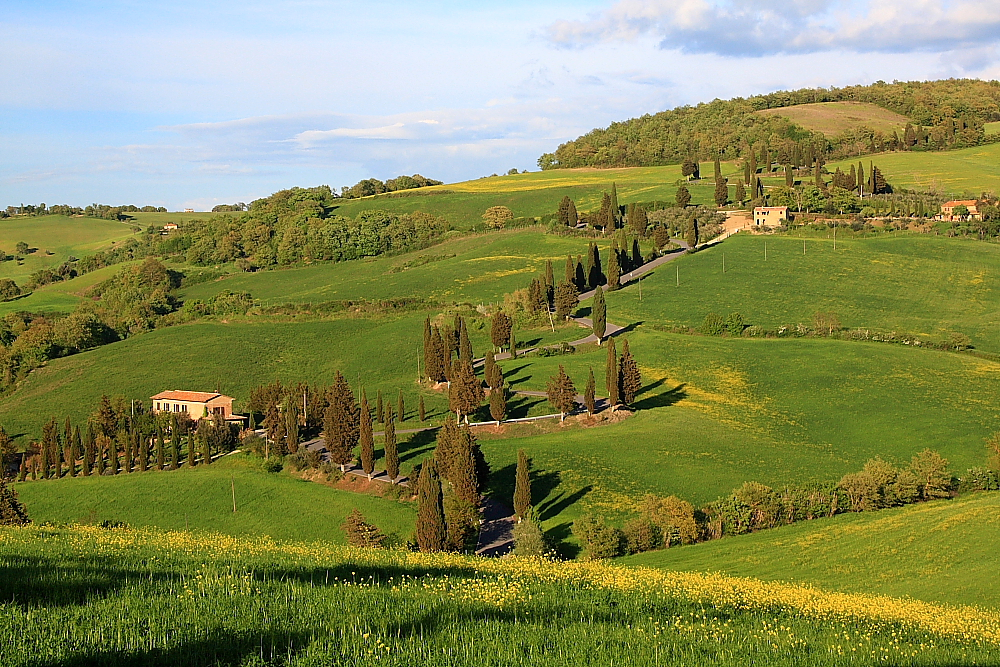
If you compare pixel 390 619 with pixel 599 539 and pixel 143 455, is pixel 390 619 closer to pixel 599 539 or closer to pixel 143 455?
pixel 599 539

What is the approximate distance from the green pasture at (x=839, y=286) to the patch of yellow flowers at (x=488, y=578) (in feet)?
297

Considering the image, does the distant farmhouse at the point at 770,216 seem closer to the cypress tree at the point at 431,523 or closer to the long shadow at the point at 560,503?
the long shadow at the point at 560,503

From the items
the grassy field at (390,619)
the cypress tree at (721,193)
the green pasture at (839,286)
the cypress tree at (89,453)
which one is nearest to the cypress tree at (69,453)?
the cypress tree at (89,453)

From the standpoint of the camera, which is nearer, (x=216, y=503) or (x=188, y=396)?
(x=216, y=503)

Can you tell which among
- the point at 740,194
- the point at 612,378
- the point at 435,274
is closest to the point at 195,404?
the point at 612,378

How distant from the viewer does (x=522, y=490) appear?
191 feet

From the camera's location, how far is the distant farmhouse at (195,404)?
96.6m

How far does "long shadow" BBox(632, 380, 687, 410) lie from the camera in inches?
3276

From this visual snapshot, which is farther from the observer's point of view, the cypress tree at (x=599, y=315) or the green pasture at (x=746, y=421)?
the cypress tree at (x=599, y=315)

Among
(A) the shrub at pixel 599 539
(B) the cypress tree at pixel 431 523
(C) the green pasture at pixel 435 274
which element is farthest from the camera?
(C) the green pasture at pixel 435 274

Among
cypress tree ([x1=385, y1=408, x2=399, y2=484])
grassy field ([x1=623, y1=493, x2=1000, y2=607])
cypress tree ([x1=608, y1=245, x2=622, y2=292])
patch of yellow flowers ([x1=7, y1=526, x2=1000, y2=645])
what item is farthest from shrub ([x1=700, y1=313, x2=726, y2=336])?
patch of yellow flowers ([x1=7, y1=526, x2=1000, y2=645])

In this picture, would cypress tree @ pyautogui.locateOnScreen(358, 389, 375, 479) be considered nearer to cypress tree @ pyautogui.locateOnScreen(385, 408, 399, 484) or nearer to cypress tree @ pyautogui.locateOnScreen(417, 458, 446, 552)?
cypress tree @ pyautogui.locateOnScreen(385, 408, 399, 484)

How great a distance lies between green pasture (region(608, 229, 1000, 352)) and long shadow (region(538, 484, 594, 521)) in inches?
2074

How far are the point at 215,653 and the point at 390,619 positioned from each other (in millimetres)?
2740
